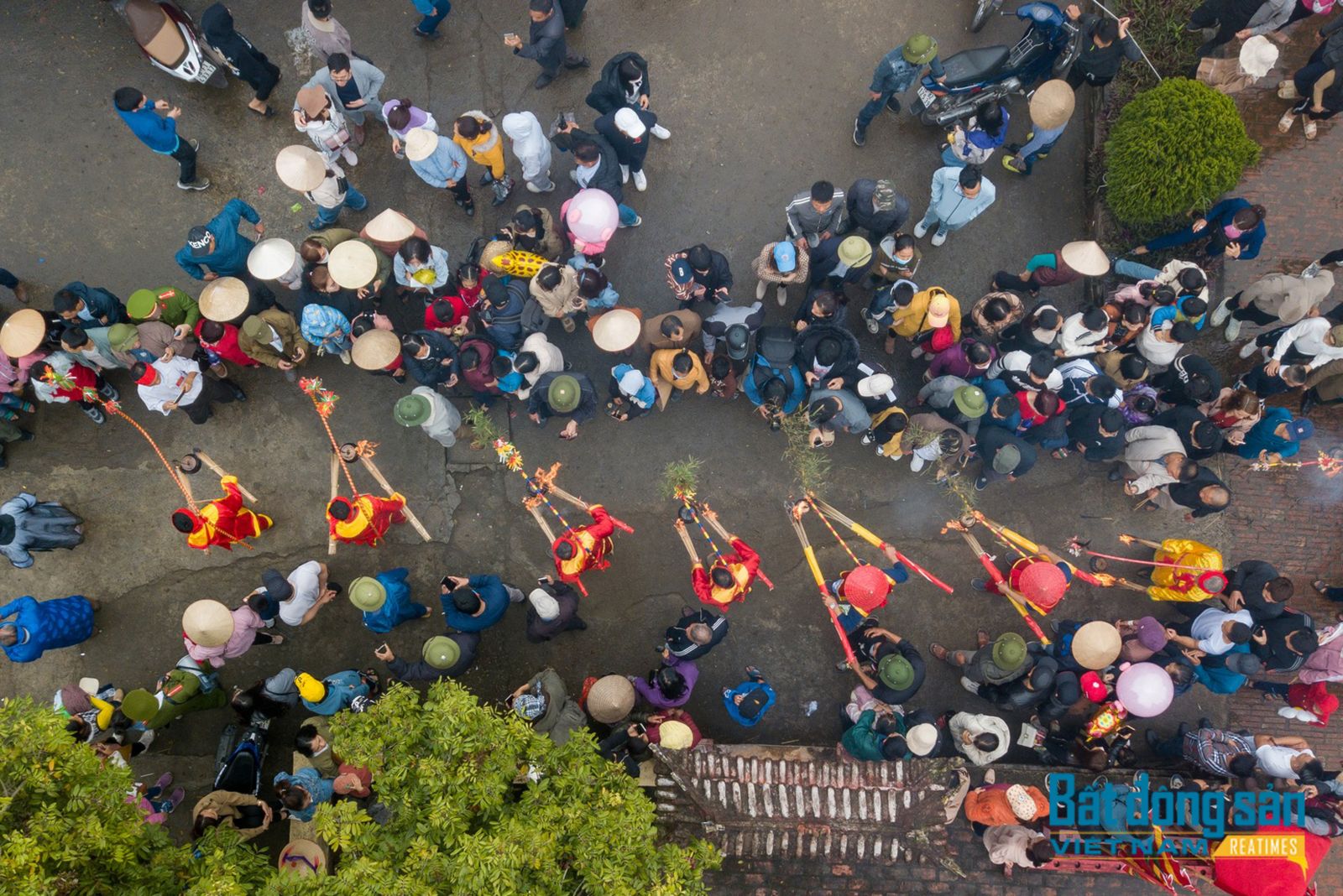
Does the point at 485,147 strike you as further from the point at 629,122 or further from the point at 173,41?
the point at 173,41

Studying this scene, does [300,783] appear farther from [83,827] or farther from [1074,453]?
[1074,453]

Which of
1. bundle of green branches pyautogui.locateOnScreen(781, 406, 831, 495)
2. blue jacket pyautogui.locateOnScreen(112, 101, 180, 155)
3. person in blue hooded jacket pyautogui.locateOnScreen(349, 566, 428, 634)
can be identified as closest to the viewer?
person in blue hooded jacket pyautogui.locateOnScreen(349, 566, 428, 634)

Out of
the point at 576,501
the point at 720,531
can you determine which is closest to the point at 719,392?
the point at 720,531

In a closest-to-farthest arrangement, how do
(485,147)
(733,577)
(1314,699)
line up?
1. (733,577)
2. (1314,699)
3. (485,147)

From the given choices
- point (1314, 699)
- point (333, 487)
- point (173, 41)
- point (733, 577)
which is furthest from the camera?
point (173, 41)

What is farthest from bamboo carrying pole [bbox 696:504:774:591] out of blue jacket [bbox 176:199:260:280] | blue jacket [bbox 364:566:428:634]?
blue jacket [bbox 176:199:260:280]

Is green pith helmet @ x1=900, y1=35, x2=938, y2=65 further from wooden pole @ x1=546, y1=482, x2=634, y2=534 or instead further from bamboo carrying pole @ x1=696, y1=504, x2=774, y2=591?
wooden pole @ x1=546, y1=482, x2=634, y2=534
